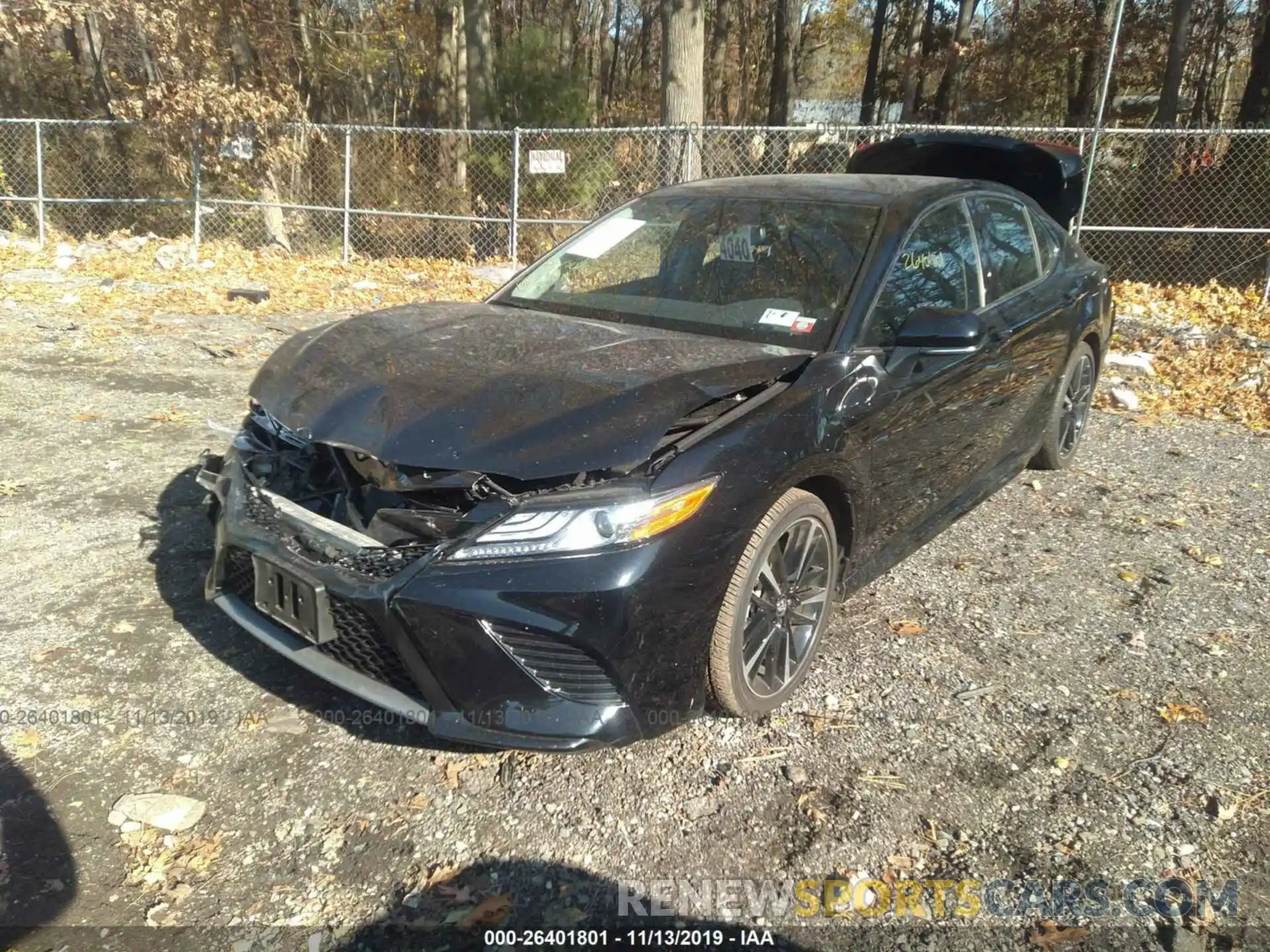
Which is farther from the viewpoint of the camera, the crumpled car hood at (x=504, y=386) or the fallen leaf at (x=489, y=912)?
the crumpled car hood at (x=504, y=386)

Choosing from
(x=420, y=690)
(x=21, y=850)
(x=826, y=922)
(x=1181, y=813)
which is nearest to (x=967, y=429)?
(x=1181, y=813)

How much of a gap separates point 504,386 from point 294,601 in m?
0.86

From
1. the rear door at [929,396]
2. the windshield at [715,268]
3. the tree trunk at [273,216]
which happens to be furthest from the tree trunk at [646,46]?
the rear door at [929,396]

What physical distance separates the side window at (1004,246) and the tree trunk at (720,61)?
75.8 ft

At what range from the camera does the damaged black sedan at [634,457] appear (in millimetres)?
→ 2426

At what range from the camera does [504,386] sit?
111 inches

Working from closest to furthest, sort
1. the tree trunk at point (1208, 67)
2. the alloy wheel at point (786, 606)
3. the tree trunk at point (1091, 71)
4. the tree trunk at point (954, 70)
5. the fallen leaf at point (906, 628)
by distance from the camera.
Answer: the alloy wheel at point (786, 606), the fallen leaf at point (906, 628), the tree trunk at point (1208, 67), the tree trunk at point (1091, 71), the tree trunk at point (954, 70)

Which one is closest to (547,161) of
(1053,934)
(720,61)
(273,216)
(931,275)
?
(273,216)

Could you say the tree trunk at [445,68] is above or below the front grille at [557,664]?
above

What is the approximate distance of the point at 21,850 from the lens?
2408mm

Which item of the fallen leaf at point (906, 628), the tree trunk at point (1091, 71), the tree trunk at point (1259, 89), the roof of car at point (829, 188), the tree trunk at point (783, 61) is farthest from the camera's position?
the tree trunk at point (783, 61)

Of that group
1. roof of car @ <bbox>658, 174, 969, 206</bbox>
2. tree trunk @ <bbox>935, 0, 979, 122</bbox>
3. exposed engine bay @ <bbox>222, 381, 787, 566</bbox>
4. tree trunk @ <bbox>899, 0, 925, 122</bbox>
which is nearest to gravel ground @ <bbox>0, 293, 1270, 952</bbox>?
exposed engine bay @ <bbox>222, 381, 787, 566</bbox>

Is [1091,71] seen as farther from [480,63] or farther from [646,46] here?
[646,46]

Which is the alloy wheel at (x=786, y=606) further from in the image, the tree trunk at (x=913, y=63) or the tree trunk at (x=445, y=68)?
the tree trunk at (x=913, y=63)
